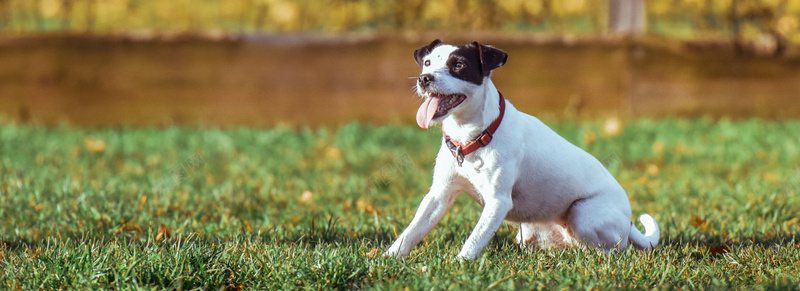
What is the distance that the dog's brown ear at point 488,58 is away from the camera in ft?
10.0

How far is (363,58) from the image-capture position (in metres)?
7.55

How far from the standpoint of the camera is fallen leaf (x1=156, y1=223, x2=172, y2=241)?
3.67 m

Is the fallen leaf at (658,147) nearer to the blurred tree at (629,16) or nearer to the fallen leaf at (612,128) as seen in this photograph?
the fallen leaf at (612,128)

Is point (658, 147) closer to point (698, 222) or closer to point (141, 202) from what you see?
point (698, 222)

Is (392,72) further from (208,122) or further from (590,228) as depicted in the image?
(590,228)

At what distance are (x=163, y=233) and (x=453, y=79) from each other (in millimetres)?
1565

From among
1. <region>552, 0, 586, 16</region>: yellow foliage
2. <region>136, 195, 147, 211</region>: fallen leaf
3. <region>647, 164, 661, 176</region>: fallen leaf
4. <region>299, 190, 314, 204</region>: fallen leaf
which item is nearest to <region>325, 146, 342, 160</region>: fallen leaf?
<region>299, 190, 314, 204</region>: fallen leaf

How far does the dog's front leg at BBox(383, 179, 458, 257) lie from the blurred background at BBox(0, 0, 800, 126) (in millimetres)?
4198

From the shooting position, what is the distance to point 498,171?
10.3ft

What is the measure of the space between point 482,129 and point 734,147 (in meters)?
4.01

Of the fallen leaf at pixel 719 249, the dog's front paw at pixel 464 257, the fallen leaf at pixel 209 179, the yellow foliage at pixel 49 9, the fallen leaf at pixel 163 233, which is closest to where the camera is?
the dog's front paw at pixel 464 257

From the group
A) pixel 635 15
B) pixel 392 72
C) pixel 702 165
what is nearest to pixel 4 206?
pixel 392 72

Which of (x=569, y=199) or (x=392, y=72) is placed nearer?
(x=569, y=199)

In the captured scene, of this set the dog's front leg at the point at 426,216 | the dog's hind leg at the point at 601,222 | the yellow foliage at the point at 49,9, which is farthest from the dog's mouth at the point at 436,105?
the yellow foliage at the point at 49,9
